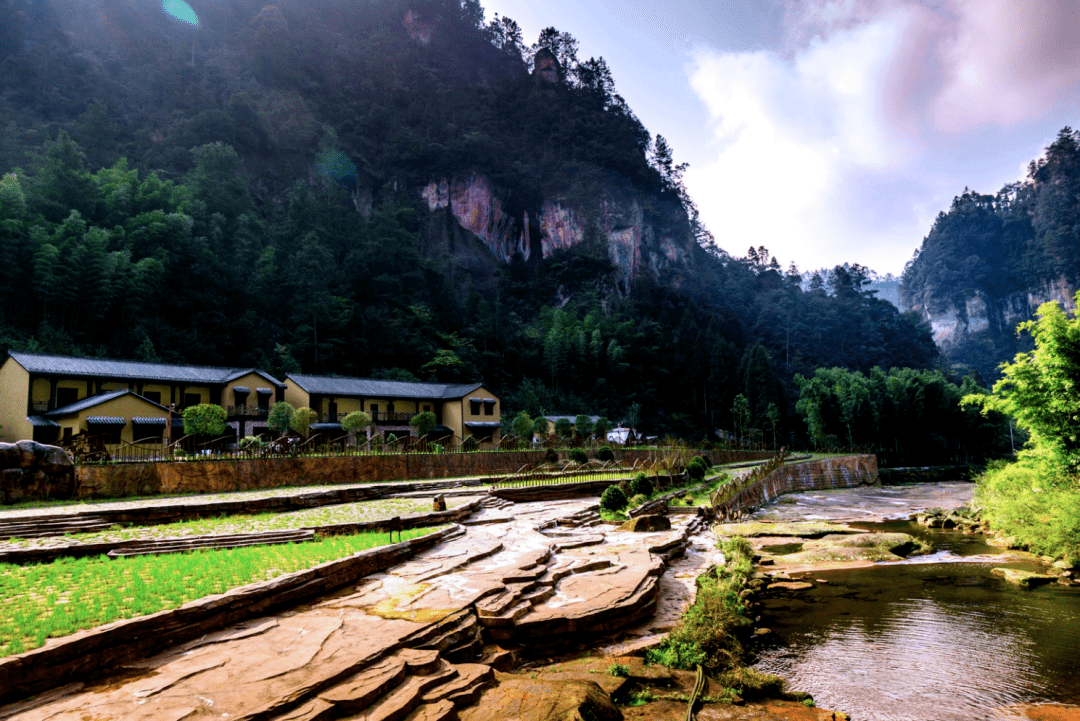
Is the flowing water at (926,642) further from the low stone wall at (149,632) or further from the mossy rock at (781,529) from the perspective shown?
the low stone wall at (149,632)

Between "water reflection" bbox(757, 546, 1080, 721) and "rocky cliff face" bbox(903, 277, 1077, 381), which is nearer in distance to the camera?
"water reflection" bbox(757, 546, 1080, 721)

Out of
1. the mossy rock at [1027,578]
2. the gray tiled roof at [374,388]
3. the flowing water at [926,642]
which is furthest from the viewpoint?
the gray tiled roof at [374,388]

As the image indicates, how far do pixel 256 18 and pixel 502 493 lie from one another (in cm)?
9477

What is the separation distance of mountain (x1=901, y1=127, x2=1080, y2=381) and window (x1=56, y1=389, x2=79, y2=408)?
14922 centimetres

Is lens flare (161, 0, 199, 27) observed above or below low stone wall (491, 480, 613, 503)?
above

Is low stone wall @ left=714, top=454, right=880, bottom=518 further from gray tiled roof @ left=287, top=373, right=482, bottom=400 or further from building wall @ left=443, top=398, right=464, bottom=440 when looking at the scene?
gray tiled roof @ left=287, top=373, right=482, bottom=400

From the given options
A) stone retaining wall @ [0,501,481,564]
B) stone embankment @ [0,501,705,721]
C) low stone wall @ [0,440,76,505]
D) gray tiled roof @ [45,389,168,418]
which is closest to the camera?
stone embankment @ [0,501,705,721]

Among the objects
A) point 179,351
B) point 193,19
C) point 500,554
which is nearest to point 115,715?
point 500,554


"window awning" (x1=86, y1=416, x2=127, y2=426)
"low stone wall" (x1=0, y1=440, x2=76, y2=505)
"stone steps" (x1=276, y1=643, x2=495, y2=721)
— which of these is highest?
"window awning" (x1=86, y1=416, x2=127, y2=426)

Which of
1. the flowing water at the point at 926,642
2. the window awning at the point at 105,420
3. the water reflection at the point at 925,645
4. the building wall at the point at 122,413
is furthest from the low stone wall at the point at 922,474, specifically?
the window awning at the point at 105,420

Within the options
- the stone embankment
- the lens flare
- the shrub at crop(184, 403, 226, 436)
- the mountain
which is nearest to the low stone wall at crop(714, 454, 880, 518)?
the stone embankment

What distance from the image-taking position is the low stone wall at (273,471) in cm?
1733

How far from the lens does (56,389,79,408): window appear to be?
29031 millimetres

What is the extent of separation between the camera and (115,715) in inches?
183
